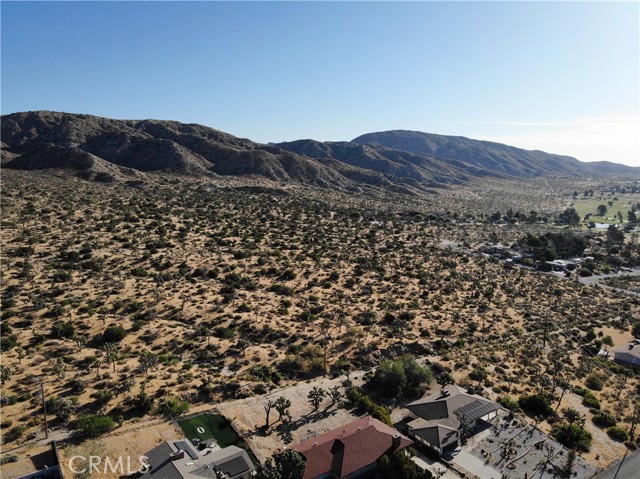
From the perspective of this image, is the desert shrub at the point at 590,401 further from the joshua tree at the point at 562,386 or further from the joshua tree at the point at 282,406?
the joshua tree at the point at 282,406

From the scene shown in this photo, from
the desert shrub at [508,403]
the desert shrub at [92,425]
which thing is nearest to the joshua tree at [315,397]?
the desert shrub at [92,425]

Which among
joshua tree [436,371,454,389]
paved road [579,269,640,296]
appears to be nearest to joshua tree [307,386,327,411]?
joshua tree [436,371,454,389]

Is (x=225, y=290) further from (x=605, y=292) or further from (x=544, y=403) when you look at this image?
(x=605, y=292)

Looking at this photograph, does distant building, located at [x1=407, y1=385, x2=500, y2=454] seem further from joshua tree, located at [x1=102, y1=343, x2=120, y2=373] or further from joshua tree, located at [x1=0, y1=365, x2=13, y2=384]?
joshua tree, located at [x1=0, y1=365, x2=13, y2=384]

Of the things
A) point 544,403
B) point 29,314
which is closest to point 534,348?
point 544,403

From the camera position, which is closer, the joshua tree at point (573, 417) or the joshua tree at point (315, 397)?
the joshua tree at point (573, 417)
